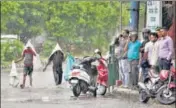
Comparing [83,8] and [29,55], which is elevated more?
[83,8]

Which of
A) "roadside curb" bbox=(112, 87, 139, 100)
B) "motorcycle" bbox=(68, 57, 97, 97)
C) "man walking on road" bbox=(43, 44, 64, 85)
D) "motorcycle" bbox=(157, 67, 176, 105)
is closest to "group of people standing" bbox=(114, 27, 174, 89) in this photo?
"roadside curb" bbox=(112, 87, 139, 100)

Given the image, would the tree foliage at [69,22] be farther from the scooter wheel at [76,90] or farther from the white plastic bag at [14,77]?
the scooter wheel at [76,90]

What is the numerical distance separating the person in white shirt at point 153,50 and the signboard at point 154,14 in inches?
28.9

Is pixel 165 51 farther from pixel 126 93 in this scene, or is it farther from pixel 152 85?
pixel 126 93

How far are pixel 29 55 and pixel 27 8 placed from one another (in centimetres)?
129

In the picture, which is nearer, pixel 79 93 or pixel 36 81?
pixel 79 93

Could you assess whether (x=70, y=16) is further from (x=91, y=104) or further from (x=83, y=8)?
(x=91, y=104)

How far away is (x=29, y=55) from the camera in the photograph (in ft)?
45.0

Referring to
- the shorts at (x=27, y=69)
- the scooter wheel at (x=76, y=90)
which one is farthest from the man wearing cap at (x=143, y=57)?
the shorts at (x=27, y=69)

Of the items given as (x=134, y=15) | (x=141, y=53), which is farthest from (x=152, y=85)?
(x=134, y=15)

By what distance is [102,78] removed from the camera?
11.7 m

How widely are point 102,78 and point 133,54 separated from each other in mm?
938

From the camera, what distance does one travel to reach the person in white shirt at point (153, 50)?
34.5 feet

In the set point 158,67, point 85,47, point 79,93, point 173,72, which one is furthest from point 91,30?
point 173,72
